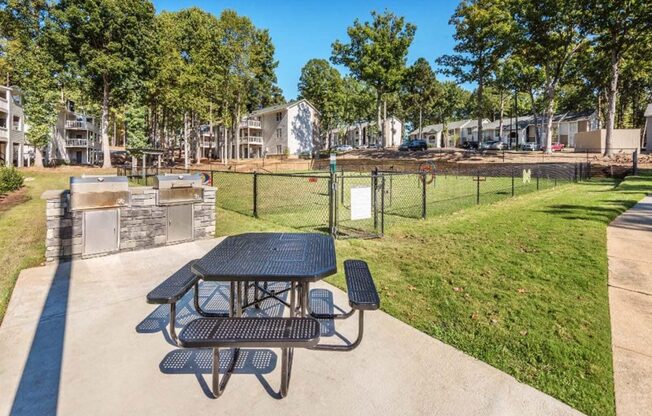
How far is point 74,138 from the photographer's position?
43.7 metres

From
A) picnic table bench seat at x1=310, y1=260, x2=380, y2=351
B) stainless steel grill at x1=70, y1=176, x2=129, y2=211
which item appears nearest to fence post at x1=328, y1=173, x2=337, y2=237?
picnic table bench seat at x1=310, y1=260, x2=380, y2=351

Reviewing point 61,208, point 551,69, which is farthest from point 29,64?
point 551,69

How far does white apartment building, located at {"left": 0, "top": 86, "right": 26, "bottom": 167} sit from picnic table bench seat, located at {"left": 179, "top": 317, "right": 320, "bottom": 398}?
3533 cm

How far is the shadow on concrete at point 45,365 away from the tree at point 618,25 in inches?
1250

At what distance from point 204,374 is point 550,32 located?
33442mm

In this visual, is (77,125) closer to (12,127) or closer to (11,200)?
(12,127)

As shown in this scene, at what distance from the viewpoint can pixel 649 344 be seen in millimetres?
3076

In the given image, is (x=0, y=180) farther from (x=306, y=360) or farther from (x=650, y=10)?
(x=650, y=10)

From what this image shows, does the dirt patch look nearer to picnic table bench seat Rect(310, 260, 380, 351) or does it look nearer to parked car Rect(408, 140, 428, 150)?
picnic table bench seat Rect(310, 260, 380, 351)

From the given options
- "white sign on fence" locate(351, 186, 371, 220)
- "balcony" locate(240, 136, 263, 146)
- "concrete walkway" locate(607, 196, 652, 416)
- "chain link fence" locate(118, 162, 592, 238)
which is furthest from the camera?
"balcony" locate(240, 136, 263, 146)

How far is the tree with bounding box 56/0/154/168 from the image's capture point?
82.8ft

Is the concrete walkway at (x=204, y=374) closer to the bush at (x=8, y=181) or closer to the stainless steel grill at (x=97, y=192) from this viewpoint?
the stainless steel grill at (x=97, y=192)

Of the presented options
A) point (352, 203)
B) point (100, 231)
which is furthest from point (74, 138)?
point (352, 203)

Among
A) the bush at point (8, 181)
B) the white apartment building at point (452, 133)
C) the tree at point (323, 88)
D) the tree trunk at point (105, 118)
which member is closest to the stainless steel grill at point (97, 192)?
the bush at point (8, 181)
